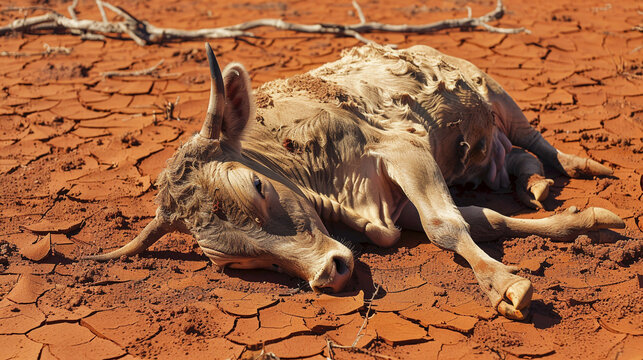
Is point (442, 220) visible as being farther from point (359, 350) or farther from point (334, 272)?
point (359, 350)

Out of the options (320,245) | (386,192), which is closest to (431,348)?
(320,245)

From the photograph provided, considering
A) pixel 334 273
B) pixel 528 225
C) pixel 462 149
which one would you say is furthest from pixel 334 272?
pixel 462 149

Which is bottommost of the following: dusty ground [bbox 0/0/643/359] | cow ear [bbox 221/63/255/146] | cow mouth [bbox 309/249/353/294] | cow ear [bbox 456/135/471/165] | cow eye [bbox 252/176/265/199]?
dusty ground [bbox 0/0/643/359]

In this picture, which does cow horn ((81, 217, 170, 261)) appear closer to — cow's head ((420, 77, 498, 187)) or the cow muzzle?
the cow muzzle

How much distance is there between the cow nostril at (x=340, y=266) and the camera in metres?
3.48

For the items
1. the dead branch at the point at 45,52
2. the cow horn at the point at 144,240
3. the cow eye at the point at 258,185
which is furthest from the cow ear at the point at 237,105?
the dead branch at the point at 45,52

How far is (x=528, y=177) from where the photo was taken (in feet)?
15.9

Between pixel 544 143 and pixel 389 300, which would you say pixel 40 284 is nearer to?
pixel 389 300

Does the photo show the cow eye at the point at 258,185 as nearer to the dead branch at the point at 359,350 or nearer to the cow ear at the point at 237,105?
the cow ear at the point at 237,105

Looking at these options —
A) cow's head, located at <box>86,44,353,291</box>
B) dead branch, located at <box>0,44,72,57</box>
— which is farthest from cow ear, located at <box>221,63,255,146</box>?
dead branch, located at <box>0,44,72,57</box>

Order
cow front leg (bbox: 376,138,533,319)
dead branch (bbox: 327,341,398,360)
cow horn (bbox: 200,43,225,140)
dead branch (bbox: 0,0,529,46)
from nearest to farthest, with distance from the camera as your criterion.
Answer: dead branch (bbox: 327,341,398,360), cow horn (bbox: 200,43,225,140), cow front leg (bbox: 376,138,533,319), dead branch (bbox: 0,0,529,46)

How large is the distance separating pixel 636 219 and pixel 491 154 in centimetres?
109

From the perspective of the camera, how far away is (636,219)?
4406 millimetres

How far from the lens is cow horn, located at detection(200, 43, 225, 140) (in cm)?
327
